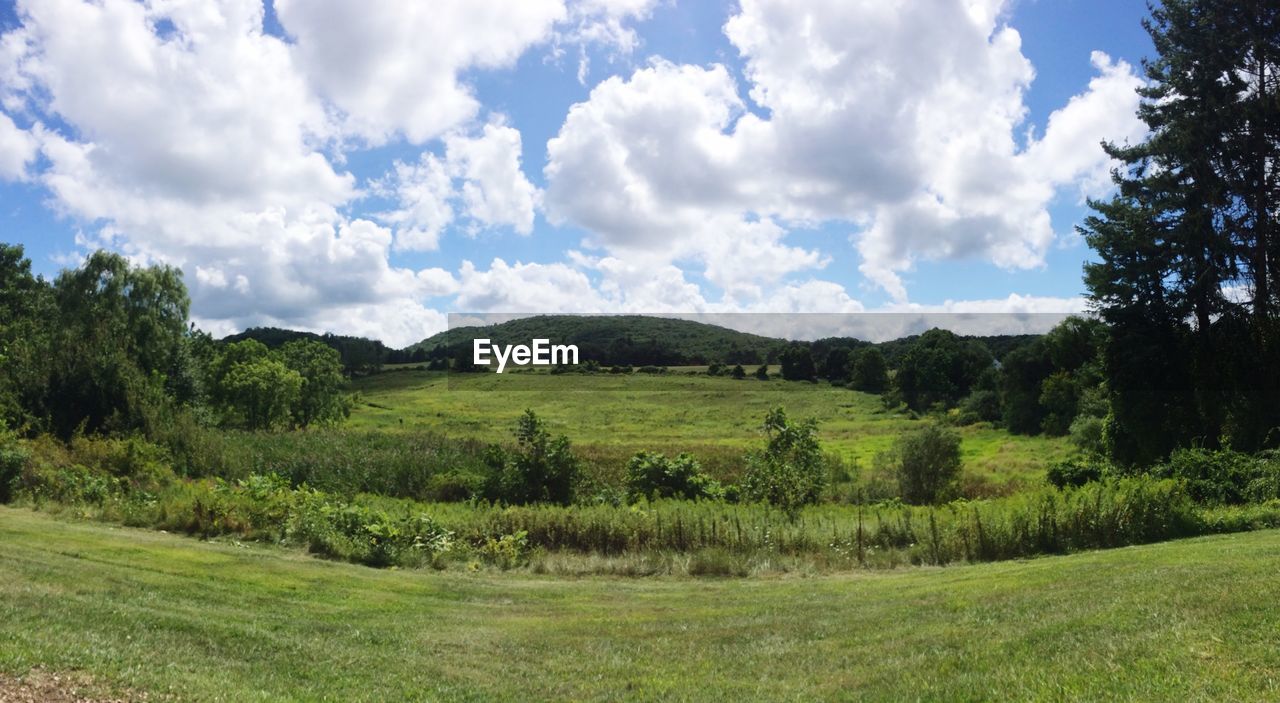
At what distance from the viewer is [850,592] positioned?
446 inches

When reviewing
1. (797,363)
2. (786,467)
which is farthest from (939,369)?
(786,467)

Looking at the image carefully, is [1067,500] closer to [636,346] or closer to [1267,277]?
[1267,277]

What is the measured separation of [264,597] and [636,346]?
172ft

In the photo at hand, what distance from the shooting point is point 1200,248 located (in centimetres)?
2873

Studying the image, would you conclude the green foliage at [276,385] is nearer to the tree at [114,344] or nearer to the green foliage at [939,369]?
the tree at [114,344]

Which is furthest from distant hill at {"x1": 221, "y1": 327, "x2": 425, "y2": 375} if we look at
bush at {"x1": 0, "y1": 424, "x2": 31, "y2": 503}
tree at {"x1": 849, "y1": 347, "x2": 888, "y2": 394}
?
bush at {"x1": 0, "y1": 424, "x2": 31, "y2": 503}

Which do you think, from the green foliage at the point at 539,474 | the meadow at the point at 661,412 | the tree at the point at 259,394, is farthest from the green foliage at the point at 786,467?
the tree at the point at 259,394

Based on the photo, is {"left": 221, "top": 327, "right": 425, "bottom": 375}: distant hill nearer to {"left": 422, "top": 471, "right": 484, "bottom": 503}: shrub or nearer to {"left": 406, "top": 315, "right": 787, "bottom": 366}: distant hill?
{"left": 406, "top": 315, "right": 787, "bottom": 366}: distant hill

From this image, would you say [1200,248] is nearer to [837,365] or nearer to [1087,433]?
[1087,433]

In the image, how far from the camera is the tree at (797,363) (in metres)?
68.0

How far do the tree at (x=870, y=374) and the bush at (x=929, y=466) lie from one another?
37.1 metres

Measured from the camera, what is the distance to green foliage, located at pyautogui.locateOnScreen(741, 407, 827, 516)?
81.8ft

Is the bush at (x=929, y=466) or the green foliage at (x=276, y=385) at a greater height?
the green foliage at (x=276, y=385)

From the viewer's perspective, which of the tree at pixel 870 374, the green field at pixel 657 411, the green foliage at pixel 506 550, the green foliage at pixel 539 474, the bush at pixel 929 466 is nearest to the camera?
the green foliage at pixel 506 550
